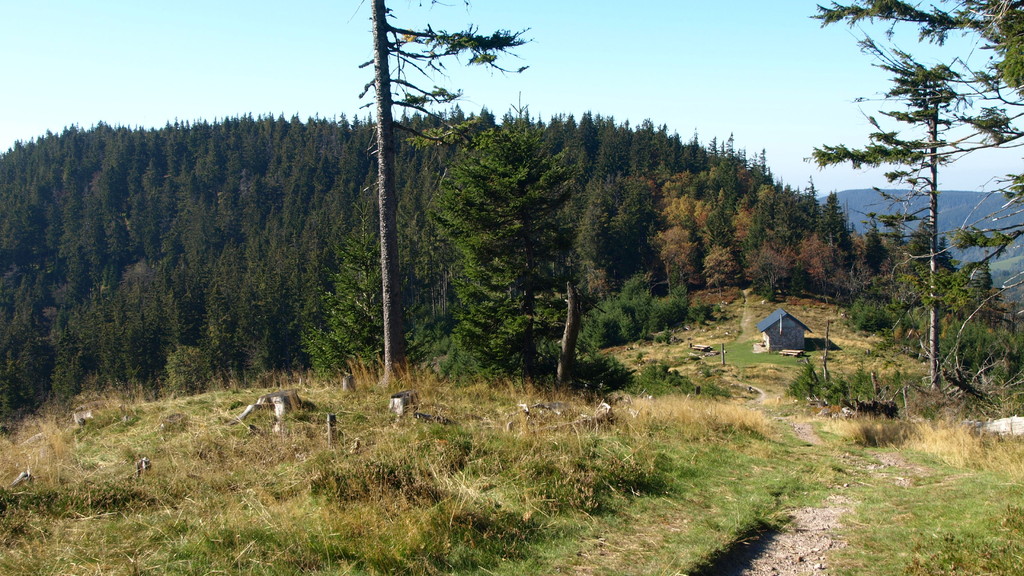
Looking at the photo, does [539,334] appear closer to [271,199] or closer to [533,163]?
[533,163]

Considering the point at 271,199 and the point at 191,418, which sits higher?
the point at 271,199

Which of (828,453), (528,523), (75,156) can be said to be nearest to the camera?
(528,523)

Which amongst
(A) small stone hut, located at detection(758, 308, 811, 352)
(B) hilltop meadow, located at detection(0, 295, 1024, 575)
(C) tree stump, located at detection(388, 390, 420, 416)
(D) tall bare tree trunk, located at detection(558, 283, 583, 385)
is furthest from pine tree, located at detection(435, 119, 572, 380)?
(A) small stone hut, located at detection(758, 308, 811, 352)

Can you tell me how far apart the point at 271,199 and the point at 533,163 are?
155m

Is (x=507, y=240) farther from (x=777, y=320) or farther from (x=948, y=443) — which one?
(x=777, y=320)

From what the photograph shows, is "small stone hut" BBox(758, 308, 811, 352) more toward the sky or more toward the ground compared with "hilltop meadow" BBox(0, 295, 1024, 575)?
more toward the ground

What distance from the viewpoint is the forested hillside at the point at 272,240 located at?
71.5 m

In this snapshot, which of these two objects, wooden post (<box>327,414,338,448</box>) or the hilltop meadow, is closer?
the hilltop meadow

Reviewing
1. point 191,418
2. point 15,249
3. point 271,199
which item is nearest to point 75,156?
point 15,249

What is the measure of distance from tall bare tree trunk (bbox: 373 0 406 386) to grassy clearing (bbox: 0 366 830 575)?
2.79 metres

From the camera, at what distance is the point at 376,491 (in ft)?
18.5

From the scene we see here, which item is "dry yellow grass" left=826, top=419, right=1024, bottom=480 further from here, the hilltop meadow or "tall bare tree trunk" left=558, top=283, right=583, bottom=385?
"tall bare tree trunk" left=558, top=283, right=583, bottom=385

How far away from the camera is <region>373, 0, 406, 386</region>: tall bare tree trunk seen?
462 inches

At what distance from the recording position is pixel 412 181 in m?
125
